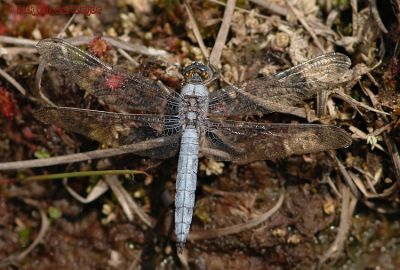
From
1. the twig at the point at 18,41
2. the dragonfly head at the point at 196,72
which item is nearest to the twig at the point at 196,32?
the dragonfly head at the point at 196,72

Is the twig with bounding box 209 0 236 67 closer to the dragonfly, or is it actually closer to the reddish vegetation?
the dragonfly

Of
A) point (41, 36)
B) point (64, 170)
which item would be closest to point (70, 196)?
point (64, 170)

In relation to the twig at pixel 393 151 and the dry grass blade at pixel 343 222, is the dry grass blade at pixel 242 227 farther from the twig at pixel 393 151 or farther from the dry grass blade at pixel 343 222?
the twig at pixel 393 151

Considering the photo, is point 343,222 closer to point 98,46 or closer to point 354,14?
point 354,14

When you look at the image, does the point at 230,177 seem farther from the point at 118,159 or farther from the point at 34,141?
the point at 34,141

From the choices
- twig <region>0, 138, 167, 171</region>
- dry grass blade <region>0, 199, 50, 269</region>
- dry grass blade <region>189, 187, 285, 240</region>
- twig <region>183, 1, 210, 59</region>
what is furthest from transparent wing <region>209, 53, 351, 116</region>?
dry grass blade <region>0, 199, 50, 269</region>

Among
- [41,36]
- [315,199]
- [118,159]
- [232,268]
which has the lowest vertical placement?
[232,268]
